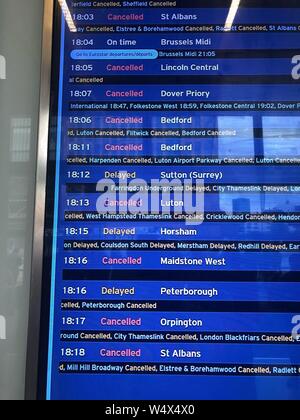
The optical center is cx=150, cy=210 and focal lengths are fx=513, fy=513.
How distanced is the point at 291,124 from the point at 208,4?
733 millimetres

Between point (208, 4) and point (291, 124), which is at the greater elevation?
Result: point (208, 4)

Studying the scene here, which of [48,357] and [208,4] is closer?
[48,357]

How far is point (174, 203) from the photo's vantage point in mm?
2451

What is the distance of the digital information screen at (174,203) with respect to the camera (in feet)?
7.73

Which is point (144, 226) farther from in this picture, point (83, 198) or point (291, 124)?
point (291, 124)

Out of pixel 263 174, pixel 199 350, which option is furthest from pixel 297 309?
pixel 263 174

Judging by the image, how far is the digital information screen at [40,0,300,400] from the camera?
92.8 inches

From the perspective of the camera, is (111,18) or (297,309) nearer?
Result: (297,309)

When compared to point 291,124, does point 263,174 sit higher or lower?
lower

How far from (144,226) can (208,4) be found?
116 centimetres
